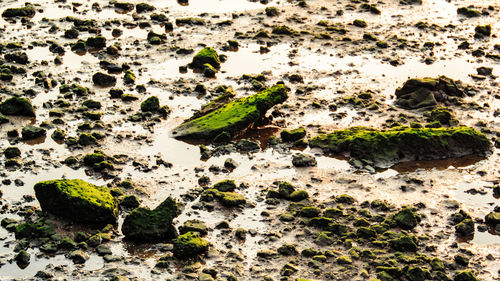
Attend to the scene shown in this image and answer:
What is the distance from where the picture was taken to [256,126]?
1376cm

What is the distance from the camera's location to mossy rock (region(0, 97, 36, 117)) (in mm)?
13672

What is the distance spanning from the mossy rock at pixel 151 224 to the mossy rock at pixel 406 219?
3.17 meters

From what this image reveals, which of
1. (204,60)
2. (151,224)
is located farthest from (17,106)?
(151,224)

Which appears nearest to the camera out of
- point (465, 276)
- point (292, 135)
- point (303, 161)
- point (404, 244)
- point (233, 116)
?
point (465, 276)

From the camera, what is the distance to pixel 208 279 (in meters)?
9.44

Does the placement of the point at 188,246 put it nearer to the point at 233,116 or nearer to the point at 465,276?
the point at 465,276

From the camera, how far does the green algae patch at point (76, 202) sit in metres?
10.5

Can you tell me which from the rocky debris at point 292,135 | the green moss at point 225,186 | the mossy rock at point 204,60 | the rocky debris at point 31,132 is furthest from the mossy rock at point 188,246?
the mossy rock at point 204,60

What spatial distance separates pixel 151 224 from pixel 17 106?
4854 millimetres

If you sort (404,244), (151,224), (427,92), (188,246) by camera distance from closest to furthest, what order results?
(188,246), (404,244), (151,224), (427,92)

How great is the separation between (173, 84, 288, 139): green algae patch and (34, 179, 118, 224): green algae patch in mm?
2888

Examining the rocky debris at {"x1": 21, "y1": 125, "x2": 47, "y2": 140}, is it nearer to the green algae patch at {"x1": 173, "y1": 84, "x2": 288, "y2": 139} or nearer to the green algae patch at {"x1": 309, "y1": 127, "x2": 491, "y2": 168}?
the green algae patch at {"x1": 173, "y1": 84, "x2": 288, "y2": 139}

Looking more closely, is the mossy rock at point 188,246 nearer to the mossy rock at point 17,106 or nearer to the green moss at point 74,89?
the mossy rock at point 17,106

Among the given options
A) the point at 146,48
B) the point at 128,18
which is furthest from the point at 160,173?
the point at 128,18
